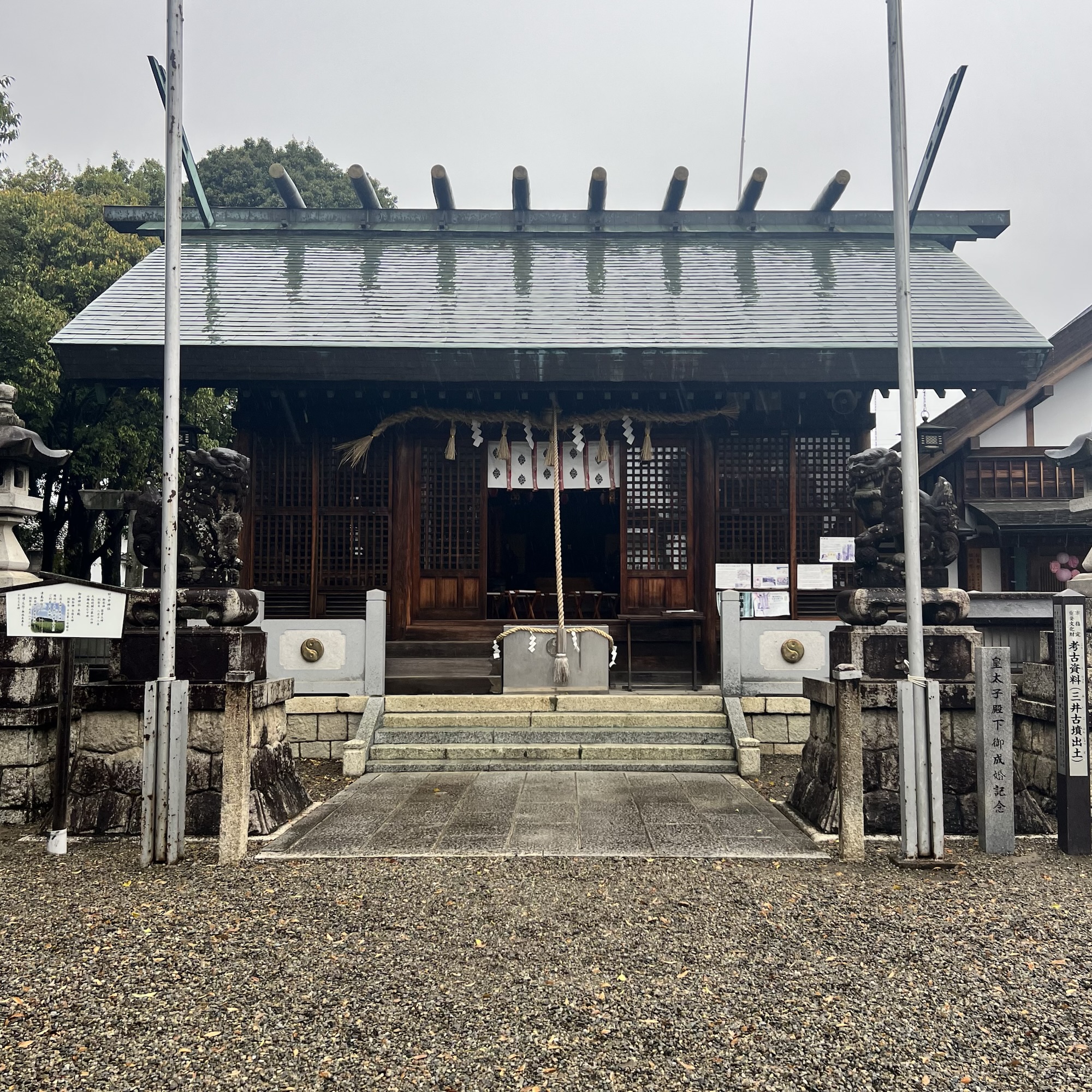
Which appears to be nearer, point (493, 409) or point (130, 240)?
point (493, 409)

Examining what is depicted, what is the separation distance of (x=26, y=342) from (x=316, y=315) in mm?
7023

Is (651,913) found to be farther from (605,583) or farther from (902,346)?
(605,583)

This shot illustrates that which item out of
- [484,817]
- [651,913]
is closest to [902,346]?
[651,913]

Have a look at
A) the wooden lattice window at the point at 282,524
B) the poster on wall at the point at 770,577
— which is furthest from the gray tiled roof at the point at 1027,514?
the wooden lattice window at the point at 282,524

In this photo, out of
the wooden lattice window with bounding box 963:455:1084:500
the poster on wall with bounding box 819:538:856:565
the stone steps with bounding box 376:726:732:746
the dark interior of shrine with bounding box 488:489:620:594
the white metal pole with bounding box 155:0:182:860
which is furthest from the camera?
the dark interior of shrine with bounding box 488:489:620:594

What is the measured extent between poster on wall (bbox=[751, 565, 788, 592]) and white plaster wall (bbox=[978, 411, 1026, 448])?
6.29m

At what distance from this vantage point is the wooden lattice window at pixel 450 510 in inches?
482

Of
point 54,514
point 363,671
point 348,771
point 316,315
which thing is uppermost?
point 316,315

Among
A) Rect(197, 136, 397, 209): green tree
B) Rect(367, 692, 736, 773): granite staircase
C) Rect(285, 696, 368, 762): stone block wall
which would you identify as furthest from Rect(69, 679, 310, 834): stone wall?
Rect(197, 136, 397, 209): green tree

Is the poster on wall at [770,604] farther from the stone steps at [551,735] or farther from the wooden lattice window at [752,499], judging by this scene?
the stone steps at [551,735]

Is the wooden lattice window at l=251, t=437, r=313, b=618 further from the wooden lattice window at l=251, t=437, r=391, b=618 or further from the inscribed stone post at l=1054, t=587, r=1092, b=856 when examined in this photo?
the inscribed stone post at l=1054, t=587, r=1092, b=856

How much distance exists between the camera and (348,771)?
8883 mm

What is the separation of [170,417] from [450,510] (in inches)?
265

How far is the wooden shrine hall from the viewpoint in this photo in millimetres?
11328
